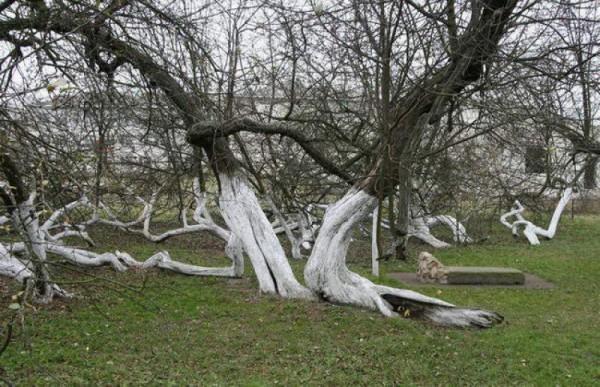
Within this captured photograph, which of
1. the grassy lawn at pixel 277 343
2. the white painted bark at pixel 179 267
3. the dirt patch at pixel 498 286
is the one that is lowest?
the grassy lawn at pixel 277 343

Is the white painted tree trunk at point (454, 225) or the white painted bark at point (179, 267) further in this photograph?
the white painted tree trunk at point (454, 225)

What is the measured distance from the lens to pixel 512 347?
6977 mm

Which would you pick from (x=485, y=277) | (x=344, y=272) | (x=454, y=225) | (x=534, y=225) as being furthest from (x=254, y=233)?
(x=534, y=225)

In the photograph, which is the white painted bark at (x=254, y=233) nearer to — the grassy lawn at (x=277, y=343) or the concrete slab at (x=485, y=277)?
the grassy lawn at (x=277, y=343)

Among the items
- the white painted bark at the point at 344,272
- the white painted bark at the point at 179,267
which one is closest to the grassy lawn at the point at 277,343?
the white painted bark at the point at 344,272

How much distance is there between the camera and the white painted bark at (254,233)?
9102 mm

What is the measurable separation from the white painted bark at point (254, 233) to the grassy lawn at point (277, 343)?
1.32ft

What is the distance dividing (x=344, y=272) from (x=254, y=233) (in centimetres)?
144

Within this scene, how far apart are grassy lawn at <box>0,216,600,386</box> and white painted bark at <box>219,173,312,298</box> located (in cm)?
40

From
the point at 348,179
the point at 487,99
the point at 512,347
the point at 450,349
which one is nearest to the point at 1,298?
the point at 348,179

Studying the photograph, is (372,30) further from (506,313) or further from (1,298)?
(1,298)

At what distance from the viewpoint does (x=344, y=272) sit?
8.70 metres

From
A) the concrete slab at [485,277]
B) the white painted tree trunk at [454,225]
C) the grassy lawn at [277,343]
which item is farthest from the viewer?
the white painted tree trunk at [454,225]

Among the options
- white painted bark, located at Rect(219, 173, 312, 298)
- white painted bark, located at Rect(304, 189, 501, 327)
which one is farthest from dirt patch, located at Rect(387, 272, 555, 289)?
white painted bark, located at Rect(219, 173, 312, 298)
